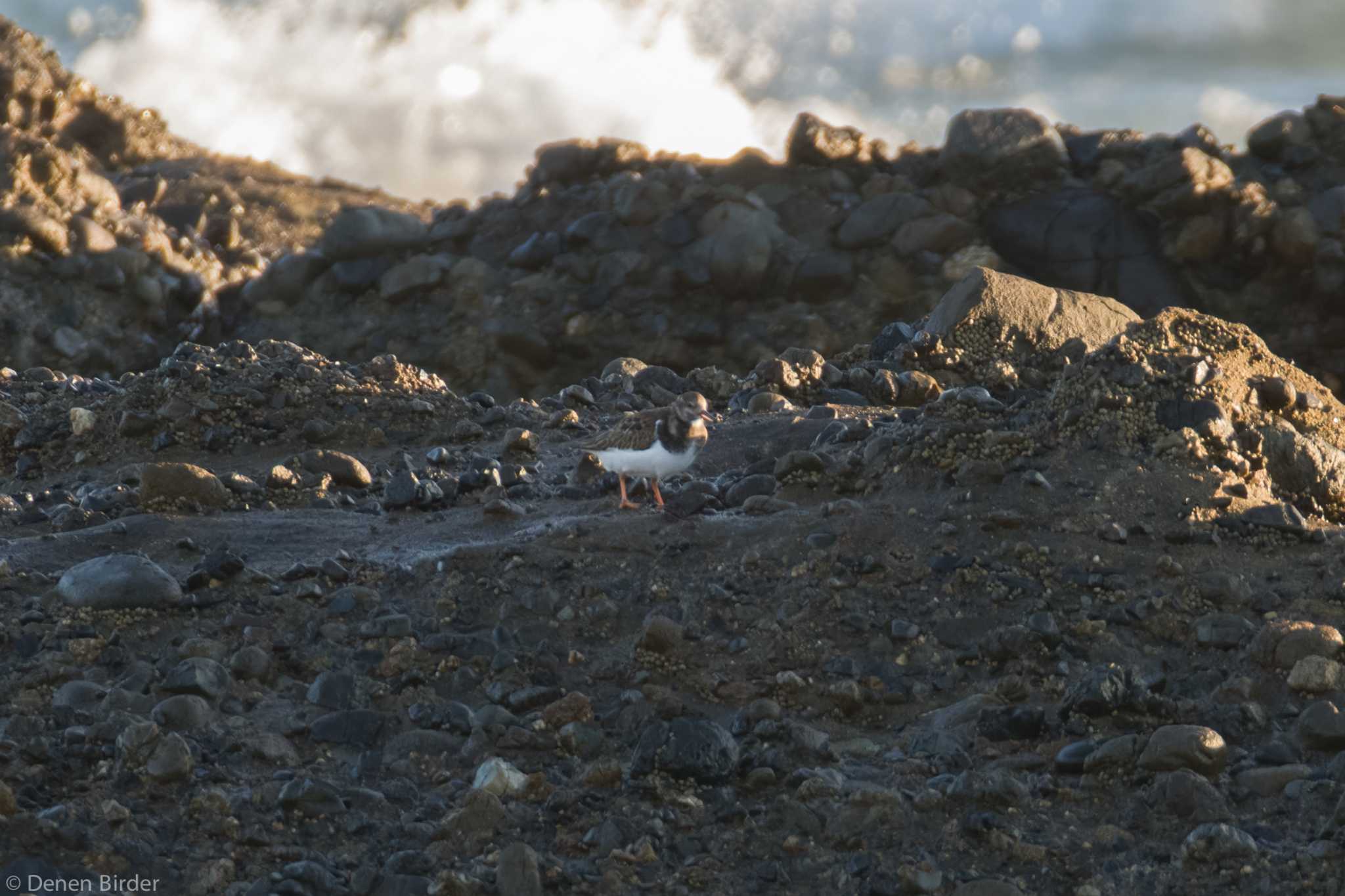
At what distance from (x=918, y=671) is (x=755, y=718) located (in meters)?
0.75

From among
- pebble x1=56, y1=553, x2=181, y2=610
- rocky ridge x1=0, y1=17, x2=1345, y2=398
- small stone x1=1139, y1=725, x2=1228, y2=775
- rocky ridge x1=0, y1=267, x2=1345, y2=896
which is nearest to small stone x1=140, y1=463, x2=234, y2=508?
rocky ridge x1=0, y1=267, x2=1345, y2=896

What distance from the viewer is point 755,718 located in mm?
5094

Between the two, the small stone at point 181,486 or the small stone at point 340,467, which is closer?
the small stone at point 181,486

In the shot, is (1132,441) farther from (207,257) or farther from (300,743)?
(207,257)

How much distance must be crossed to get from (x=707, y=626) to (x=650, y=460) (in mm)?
1309

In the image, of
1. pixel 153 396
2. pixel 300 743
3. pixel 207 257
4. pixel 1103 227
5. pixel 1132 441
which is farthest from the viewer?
pixel 207 257

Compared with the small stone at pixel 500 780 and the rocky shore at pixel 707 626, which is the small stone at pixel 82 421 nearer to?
the rocky shore at pixel 707 626

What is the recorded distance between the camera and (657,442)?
687cm

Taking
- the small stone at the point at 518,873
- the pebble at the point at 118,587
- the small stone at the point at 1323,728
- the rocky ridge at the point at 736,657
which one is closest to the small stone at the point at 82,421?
the rocky ridge at the point at 736,657

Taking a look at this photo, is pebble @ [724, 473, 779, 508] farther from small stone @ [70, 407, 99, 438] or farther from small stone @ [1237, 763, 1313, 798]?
small stone @ [70, 407, 99, 438]

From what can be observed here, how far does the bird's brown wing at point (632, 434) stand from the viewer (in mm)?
6953

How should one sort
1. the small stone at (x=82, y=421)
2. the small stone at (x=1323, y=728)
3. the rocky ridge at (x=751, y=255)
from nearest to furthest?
the small stone at (x=1323, y=728) < the small stone at (x=82, y=421) < the rocky ridge at (x=751, y=255)

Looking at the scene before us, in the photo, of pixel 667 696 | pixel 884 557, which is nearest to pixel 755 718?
pixel 667 696

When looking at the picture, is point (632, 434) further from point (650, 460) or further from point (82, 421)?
point (82, 421)
